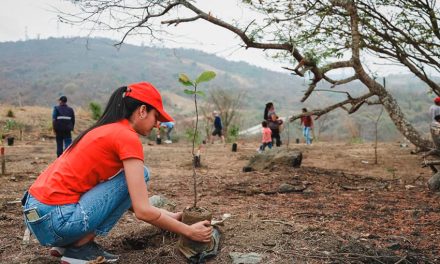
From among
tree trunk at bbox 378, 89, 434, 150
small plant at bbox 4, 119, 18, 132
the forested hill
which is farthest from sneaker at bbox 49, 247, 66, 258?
the forested hill

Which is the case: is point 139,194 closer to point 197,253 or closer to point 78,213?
point 78,213

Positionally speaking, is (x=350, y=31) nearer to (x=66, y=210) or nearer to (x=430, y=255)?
(x=430, y=255)

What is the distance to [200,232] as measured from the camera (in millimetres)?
2363

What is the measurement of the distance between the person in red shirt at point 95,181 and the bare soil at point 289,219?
0.50m

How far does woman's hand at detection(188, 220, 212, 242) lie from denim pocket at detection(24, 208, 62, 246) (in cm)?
75

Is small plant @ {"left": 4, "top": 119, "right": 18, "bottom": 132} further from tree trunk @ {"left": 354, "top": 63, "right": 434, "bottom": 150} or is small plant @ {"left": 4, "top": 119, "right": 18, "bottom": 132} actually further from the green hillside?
the green hillside

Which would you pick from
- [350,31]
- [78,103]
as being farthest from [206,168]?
[78,103]

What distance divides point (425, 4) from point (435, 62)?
3.17ft

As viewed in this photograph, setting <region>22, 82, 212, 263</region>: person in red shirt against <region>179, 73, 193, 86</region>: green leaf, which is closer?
<region>22, 82, 212, 263</region>: person in red shirt

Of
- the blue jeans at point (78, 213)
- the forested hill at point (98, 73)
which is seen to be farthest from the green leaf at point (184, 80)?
the forested hill at point (98, 73)

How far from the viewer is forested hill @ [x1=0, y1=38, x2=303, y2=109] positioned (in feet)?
213

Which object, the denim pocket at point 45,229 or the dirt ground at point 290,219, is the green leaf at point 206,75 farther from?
the denim pocket at point 45,229

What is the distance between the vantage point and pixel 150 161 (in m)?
9.69

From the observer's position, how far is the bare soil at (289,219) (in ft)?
9.18
